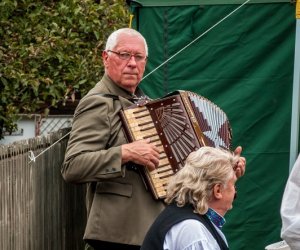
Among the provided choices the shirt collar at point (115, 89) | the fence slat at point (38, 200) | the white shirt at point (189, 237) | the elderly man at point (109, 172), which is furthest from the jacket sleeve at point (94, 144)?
the white shirt at point (189, 237)

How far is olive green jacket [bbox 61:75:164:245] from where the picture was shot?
5633 millimetres

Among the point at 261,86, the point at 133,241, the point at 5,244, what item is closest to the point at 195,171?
the point at 133,241

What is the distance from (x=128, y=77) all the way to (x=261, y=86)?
147 cm

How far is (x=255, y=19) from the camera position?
6957 millimetres

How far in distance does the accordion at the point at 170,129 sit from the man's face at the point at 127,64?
0.92ft

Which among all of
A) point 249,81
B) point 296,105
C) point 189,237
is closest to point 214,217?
point 189,237

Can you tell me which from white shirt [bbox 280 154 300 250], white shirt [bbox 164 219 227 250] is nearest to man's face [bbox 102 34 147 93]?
white shirt [bbox 280 154 300 250]

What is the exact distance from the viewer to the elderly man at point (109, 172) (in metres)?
5.53

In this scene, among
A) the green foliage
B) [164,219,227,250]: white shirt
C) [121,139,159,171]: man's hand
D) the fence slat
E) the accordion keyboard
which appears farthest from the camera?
the green foliage

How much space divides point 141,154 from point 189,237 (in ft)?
4.70

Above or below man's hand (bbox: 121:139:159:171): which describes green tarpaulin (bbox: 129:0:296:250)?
above

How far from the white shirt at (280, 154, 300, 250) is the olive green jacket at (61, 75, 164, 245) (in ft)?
3.58

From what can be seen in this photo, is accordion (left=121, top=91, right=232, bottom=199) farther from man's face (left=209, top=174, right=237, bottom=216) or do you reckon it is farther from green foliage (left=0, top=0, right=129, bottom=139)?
green foliage (left=0, top=0, right=129, bottom=139)

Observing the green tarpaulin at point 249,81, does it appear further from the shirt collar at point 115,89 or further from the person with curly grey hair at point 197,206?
the person with curly grey hair at point 197,206
